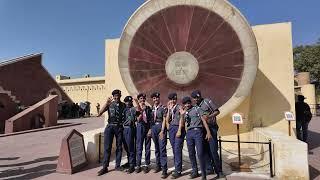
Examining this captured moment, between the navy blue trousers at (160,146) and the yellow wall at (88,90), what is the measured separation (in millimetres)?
26999

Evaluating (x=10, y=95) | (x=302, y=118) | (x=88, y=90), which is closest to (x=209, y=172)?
(x=302, y=118)

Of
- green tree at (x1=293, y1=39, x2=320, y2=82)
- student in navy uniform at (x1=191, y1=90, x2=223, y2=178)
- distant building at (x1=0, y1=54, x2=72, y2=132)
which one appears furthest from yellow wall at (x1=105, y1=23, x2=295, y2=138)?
green tree at (x1=293, y1=39, x2=320, y2=82)

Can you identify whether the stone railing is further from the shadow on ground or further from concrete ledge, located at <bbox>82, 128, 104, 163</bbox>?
concrete ledge, located at <bbox>82, 128, 104, 163</bbox>

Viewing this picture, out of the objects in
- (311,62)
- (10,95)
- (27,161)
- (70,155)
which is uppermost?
(311,62)

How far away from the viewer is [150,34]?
1008 cm

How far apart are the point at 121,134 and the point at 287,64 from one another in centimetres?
601

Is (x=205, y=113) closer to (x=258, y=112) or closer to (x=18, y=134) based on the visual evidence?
(x=258, y=112)

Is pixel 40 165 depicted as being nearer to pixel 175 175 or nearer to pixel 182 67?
pixel 175 175

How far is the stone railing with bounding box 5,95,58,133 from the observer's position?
1666 centimetres

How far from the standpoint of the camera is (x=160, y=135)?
20.6ft

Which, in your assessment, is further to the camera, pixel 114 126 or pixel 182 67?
pixel 182 67

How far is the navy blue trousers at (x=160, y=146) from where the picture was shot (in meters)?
6.31

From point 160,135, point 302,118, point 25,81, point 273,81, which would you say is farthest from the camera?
point 25,81

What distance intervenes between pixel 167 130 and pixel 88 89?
95.5 feet
